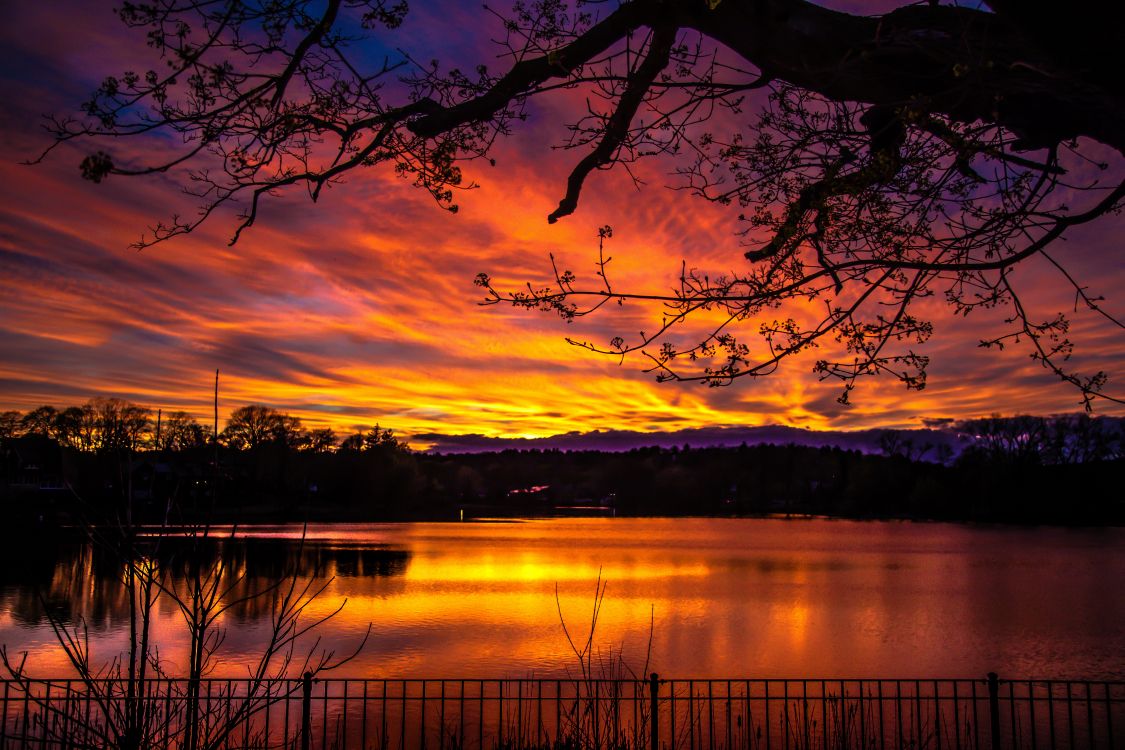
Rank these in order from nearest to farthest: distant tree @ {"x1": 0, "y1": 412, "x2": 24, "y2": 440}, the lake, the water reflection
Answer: the lake < the water reflection < distant tree @ {"x1": 0, "y1": 412, "x2": 24, "y2": 440}

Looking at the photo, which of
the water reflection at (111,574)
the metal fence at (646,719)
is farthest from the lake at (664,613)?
the metal fence at (646,719)

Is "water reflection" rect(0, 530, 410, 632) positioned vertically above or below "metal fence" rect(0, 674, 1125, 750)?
below

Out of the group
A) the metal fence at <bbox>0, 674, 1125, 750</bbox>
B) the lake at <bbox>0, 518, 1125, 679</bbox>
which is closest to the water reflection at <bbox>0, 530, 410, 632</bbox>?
the lake at <bbox>0, 518, 1125, 679</bbox>

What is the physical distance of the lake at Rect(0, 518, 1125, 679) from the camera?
80.3 feet

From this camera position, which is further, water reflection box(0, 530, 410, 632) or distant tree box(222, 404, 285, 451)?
distant tree box(222, 404, 285, 451)

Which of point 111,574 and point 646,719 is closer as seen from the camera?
point 646,719

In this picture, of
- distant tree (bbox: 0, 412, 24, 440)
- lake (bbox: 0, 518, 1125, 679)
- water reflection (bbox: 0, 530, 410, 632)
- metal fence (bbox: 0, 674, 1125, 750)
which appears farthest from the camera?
distant tree (bbox: 0, 412, 24, 440)

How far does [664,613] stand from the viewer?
112ft

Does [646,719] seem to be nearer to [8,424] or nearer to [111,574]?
[111,574]

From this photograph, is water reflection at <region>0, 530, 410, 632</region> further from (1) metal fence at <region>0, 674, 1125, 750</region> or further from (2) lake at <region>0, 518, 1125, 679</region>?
(1) metal fence at <region>0, 674, 1125, 750</region>

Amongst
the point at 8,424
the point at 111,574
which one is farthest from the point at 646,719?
the point at 8,424

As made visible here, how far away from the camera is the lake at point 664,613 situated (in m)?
24.5

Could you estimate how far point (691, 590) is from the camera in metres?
42.6

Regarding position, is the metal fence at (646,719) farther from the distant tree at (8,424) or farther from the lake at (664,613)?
the distant tree at (8,424)
